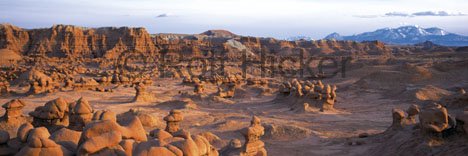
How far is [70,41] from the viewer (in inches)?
2101

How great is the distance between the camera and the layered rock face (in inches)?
2055

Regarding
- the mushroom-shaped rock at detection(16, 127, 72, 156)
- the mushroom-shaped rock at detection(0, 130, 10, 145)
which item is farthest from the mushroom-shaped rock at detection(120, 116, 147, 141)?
the mushroom-shaped rock at detection(0, 130, 10, 145)

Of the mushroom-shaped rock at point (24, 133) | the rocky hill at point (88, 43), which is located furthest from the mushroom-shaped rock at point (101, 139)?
the rocky hill at point (88, 43)

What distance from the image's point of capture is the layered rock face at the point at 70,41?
171ft

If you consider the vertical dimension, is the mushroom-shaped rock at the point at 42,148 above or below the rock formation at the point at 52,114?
above

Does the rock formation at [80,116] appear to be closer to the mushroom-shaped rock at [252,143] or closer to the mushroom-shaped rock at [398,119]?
the mushroom-shaped rock at [252,143]

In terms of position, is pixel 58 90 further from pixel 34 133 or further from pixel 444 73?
pixel 444 73

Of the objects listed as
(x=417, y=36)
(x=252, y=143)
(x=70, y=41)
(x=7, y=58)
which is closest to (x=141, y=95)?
(x=252, y=143)

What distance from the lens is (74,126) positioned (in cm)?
852

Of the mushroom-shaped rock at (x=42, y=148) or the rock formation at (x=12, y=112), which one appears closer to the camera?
the mushroom-shaped rock at (x=42, y=148)

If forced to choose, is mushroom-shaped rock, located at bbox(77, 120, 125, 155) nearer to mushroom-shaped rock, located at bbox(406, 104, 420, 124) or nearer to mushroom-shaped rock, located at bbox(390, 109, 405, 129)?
mushroom-shaped rock, located at bbox(390, 109, 405, 129)

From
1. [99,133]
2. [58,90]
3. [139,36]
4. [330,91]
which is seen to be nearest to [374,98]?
[330,91]

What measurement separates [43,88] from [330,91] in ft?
41.4

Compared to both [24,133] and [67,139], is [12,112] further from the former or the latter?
[67,139]
